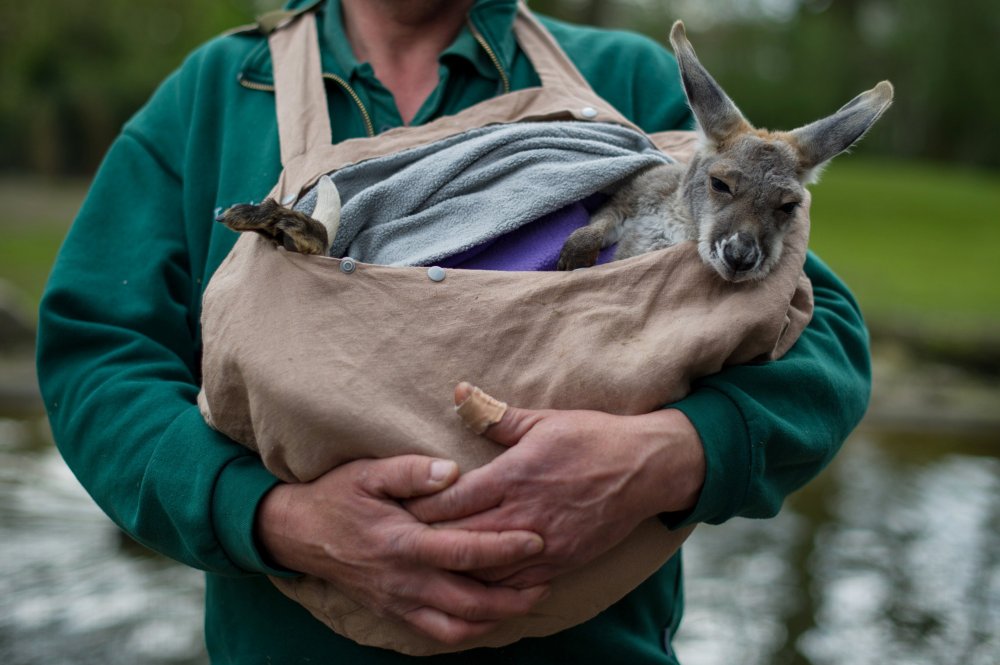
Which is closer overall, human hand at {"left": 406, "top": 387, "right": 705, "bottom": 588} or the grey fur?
human hand at {"left": 406, "top": 387, "right": 705, "bottom": 588}

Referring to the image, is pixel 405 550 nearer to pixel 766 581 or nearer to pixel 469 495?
pixel 469 495

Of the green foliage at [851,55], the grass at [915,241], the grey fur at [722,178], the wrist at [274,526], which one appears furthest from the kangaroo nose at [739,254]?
the green foliage at [851,55]

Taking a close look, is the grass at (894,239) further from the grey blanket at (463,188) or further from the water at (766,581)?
the grey blanket at (463,188)

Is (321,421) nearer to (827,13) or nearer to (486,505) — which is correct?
(486,505)

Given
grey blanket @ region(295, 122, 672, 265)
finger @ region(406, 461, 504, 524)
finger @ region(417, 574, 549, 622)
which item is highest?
grey blanket @ region(295, 122, 672, 265)

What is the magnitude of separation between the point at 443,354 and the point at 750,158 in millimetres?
839

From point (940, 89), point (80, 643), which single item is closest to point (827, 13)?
point (940, 89)

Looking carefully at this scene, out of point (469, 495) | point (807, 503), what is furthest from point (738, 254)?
point (807, 503)

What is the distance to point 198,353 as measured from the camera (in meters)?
2.37

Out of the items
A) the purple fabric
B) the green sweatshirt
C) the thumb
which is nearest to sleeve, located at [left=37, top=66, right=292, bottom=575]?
the green sweatshirt

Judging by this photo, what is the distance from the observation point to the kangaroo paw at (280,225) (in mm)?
1829

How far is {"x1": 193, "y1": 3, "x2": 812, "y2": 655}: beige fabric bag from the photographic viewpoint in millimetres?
1823

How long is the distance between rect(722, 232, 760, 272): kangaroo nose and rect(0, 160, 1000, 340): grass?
7.33 m

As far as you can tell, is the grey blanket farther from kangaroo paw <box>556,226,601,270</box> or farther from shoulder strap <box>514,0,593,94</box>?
shoulder strap <box>514,0,593,94</box>
